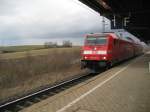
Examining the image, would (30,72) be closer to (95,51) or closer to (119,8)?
(95,51)

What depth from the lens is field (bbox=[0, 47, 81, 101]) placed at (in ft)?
55.0

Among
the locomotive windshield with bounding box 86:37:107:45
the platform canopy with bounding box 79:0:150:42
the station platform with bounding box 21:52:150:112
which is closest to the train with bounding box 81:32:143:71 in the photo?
the locomotive windshield with bounding box 86:37:107:45

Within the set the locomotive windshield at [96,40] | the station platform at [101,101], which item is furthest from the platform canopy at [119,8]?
the station platform at [101,101]

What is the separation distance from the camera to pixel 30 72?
2231cm

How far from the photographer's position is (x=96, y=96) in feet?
32.6

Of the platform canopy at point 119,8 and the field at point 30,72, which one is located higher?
the platform canopy at point 119,8

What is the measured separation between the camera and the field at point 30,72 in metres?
16.8

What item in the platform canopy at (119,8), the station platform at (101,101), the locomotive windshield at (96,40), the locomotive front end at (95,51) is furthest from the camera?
the platform canopy at (119,8)

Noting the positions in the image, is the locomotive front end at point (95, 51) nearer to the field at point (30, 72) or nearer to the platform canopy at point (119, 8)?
the field at point (30, 72)

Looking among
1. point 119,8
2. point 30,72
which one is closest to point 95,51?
point 30,72

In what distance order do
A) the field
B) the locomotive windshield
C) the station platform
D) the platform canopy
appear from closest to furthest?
the station platform → the field → the locomotive windshield → the platform canopy

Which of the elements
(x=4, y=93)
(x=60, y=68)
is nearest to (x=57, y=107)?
(x=4, y=93)

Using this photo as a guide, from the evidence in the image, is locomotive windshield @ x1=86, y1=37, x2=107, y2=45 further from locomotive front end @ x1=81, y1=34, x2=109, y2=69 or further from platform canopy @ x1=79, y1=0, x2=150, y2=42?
platform canopy @ x1=79, y1=0, x2=150, y2=42

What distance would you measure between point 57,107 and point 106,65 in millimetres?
12801
